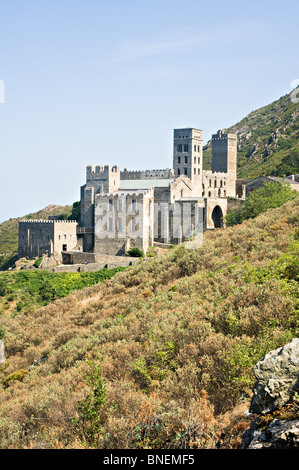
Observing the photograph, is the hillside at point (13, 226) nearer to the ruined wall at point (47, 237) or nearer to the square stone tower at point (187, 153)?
the square stone tower at point (187, 153)

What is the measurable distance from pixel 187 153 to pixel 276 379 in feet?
198

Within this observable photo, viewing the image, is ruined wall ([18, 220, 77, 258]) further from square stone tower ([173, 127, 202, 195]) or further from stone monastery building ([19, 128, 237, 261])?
square stone tower ([173, 127, 202, 195])

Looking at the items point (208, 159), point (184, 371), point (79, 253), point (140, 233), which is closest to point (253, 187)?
point (140, 233)

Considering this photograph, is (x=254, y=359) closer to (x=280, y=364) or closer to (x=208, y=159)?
(x=280, y=364)

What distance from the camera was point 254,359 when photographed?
1128 centimetres

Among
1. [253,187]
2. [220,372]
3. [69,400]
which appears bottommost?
[69,400]

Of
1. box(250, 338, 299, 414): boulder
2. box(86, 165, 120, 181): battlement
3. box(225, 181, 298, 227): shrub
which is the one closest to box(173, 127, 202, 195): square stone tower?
box(86, 165, 120, 181): battlement

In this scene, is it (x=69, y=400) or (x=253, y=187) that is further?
(x=253, y=187)

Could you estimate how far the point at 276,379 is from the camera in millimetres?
8461

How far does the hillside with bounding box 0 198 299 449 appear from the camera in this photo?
32.2 feet

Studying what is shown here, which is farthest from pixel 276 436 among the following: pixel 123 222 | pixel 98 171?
pixel 98 171

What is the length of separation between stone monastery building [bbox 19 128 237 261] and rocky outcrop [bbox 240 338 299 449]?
139ft
